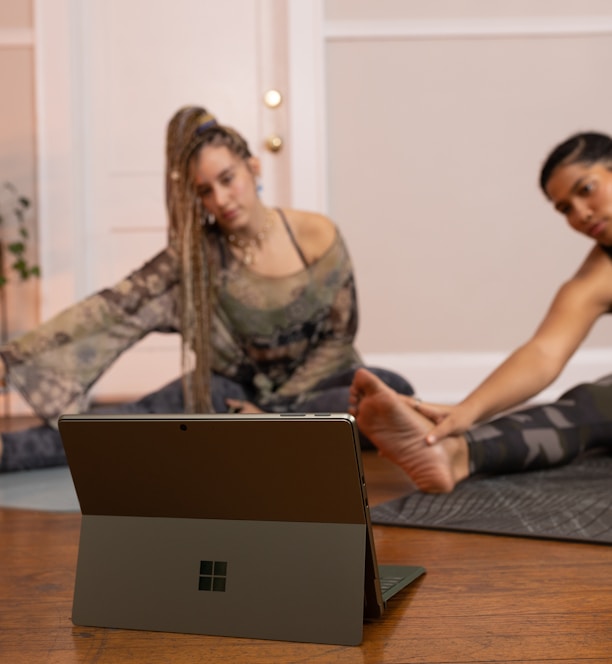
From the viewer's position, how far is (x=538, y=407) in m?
1.75

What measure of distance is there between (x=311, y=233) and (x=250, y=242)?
154mm

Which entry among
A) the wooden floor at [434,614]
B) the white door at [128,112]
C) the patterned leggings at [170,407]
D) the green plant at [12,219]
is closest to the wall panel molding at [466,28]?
the white door at [128,112]

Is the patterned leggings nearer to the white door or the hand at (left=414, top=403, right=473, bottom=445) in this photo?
the hand at (left=414, top=403, right=473, bottom=445)

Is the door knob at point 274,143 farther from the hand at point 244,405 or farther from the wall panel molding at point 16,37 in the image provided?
the hand at point 244,405

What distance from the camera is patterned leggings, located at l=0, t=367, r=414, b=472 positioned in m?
2.03

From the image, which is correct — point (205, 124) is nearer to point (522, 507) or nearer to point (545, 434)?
point (545, 434)

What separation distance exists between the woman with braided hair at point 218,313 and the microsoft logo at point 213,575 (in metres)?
1.26

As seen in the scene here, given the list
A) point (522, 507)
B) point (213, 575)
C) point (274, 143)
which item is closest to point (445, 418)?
point (522, 507)

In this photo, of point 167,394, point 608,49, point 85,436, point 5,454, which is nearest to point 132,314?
point 167,394

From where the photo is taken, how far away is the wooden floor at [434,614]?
0.80 m

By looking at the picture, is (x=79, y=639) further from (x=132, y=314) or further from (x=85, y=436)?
(x=132, y=314)

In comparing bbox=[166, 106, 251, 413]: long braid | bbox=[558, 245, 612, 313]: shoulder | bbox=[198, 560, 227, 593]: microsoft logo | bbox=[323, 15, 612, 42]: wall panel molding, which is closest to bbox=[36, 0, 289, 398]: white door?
bbox=[323, 15, 612, 42]: wall panel molding

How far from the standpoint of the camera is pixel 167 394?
91.0 inches

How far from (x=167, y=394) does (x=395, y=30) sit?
1825mm
